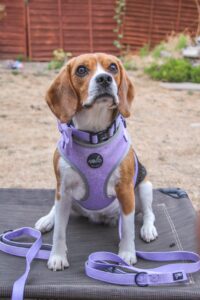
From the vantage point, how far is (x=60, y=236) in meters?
2.65

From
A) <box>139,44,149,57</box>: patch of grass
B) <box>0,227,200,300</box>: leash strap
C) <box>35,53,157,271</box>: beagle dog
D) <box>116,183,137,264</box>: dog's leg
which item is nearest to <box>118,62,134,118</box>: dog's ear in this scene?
<box>35,53,157,271</box>: beagle dog

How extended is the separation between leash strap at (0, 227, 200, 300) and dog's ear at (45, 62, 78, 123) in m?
0.73

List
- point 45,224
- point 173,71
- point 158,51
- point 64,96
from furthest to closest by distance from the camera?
point 158,51, point 173,71, point 45,224, point 64,96

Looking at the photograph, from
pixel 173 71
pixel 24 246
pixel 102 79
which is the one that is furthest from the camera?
pixel 173 71

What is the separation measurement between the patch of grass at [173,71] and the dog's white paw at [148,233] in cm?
665

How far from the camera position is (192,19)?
12414 mm

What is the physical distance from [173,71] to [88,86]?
7148 millimetres

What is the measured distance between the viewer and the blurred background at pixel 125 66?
527cm

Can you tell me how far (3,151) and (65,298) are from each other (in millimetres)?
3470

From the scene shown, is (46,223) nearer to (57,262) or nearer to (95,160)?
(57,262)

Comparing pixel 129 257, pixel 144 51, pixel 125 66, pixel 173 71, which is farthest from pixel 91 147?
pixel 144 51

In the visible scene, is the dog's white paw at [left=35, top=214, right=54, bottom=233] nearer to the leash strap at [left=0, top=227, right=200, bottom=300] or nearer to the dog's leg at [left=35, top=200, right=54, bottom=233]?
the dog's leg at [left=35, top=200, right=54, bottom=233]

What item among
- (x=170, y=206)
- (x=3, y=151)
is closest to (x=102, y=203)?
(x=170, y=206)

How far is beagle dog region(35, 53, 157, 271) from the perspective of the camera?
2506mm
